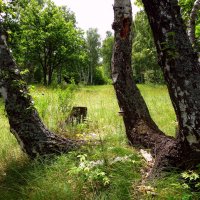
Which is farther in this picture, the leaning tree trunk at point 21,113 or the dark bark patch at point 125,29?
the dark bark patch at point 125,29

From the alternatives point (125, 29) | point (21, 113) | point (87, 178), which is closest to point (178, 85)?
point (87, 178)

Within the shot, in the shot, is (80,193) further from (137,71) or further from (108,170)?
(137,71)

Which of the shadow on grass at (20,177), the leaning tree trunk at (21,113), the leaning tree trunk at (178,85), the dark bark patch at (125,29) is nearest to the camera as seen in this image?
the leaning tree trunk at (178,85)

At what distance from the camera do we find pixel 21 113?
4316mm

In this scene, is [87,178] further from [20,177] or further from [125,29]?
[125,29]

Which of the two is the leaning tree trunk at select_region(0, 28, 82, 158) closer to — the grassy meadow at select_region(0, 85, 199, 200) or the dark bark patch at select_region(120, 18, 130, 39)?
the grassy meadow at select_region(0, 85, 199, 200)

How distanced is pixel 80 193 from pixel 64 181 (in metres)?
0.30

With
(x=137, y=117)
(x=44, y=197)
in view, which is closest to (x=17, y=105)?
(x=44, y=197)

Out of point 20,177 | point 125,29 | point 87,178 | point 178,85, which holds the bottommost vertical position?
point 20,177

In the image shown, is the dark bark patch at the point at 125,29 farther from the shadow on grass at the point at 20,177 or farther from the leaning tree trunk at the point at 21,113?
the shadow on grass at the point at 20,177

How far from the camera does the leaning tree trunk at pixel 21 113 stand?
4.27m

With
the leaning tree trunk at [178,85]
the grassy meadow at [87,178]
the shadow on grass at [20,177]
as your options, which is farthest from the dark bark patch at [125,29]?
the shadow on grass at [20,177]

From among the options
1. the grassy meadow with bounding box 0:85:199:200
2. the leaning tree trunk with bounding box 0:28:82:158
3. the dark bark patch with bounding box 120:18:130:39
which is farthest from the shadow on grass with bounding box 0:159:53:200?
the dark bark patch with bounding box 120:18:130:39

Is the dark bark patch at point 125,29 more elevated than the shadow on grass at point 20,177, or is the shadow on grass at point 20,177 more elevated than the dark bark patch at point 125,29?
the dark bark patch at point 125,29
